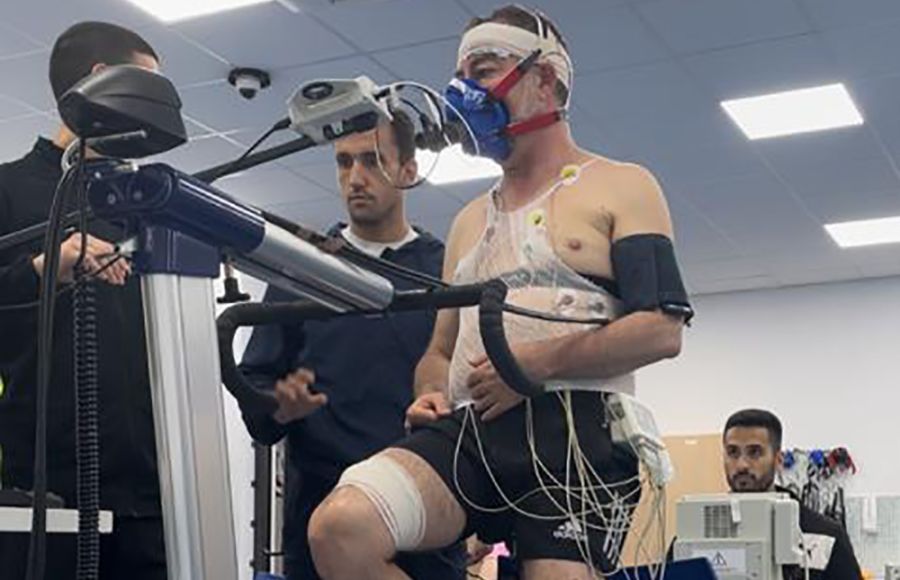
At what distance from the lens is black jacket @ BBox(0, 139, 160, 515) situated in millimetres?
1882

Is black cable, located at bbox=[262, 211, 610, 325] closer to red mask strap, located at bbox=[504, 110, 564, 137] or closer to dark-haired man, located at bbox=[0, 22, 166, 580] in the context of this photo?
red mask strap, located at bbox=[504, 110, 564, 137]

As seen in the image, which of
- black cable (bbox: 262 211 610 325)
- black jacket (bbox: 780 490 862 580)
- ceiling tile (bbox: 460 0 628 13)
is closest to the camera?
black cable (bbox: 262 211 610 325)

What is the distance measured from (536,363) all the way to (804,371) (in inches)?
296

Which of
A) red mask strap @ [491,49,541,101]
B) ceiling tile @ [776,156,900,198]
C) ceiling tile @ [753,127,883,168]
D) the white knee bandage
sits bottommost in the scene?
the white knee bandage

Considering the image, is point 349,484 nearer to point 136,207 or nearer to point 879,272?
point 136,207

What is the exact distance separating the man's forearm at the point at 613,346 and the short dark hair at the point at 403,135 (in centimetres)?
41

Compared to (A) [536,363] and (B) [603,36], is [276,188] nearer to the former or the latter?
(B) [603,36]

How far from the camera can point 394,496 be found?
166 cm

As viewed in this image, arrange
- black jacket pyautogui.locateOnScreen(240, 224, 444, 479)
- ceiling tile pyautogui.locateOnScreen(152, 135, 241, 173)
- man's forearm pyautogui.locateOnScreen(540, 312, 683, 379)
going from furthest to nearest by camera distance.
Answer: ceiling tile pyautogui.locateOnScreen(152, 135, 241, 173) < black jacket pyautogui.locateOnScreen(240, 224, 444, 479) < man's forearm pyautogui.locateOnScreen(540, 312, 683, 379)

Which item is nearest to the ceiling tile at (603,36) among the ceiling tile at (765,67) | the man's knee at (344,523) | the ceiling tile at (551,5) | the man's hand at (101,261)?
the ceiling tile at (551,5)

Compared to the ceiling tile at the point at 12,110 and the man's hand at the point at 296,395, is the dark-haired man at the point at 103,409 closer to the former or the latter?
the man's hand at the point at 296,395

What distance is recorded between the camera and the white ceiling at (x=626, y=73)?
4773 millimetres

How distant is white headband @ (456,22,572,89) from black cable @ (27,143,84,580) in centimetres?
107

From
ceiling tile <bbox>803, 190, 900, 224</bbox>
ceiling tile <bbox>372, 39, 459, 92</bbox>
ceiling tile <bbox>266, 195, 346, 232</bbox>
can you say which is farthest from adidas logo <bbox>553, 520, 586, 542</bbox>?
ceiling tile <bbox>803, 190, 900, 224</bbox>
